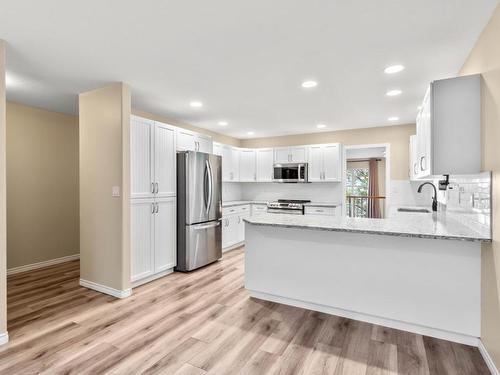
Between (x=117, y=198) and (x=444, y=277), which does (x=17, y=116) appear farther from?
(x=444, y=277)

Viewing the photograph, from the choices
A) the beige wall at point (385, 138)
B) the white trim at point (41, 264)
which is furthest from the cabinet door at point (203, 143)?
the white trim at point (41, 264)

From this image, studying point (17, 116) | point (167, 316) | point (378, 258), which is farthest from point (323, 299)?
point (17, 116)

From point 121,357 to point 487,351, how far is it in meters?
2.65

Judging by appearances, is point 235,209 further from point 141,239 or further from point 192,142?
point 141,239

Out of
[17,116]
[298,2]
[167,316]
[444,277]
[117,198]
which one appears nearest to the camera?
[298,2]

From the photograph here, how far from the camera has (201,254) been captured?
14.2 feet

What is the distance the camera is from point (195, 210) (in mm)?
4195

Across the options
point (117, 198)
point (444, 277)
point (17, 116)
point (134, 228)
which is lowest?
point (444, 277)

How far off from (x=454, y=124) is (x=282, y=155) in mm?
4100

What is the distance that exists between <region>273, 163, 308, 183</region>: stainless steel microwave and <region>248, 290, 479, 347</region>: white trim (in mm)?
3190

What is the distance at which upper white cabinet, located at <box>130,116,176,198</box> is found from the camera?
3504 mm

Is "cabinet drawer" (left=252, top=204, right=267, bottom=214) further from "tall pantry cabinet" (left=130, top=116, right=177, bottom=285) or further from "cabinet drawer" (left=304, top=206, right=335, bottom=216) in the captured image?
"tall pantry cabinet" (left=130, top=116, right=177, bottom=285)

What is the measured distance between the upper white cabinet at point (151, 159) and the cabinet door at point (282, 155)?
2751 millimetres

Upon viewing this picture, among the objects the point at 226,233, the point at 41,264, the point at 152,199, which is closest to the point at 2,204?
the point at 152,199
